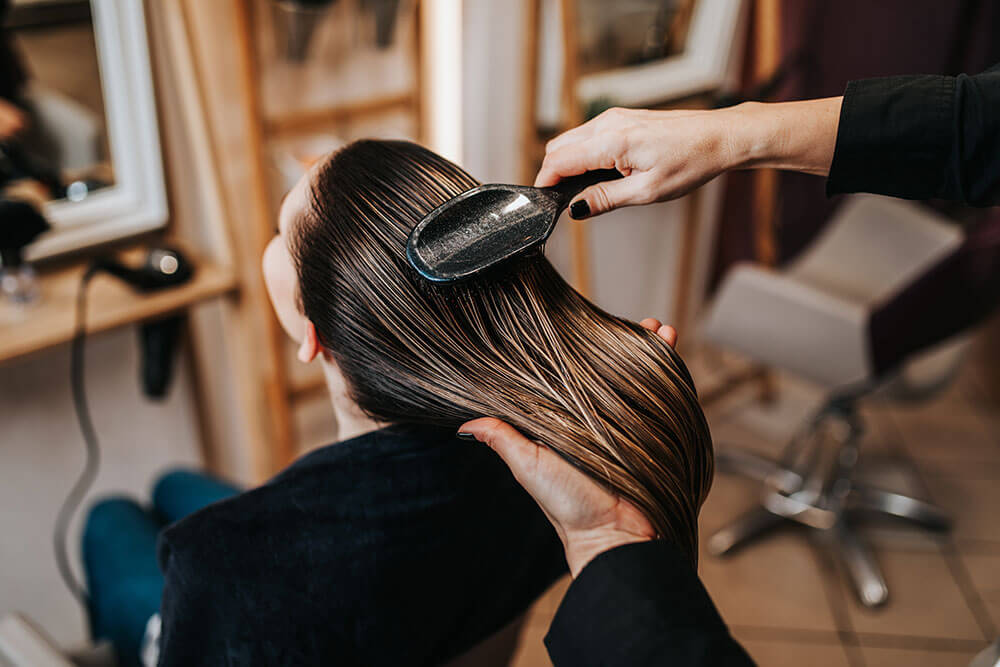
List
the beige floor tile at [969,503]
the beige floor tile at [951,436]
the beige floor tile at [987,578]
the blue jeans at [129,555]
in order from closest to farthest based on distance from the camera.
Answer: the blue jeans at [129,555]
the beige floor tile at [987,578]
the beige floor tile at [969,503]
the beige floor tile at [951,436]

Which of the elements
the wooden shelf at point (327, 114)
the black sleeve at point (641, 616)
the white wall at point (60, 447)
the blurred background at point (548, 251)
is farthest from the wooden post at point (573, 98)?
the black sleeve at point (641, 616)

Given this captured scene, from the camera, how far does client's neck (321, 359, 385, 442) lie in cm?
86

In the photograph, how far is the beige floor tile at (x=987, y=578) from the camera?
1.89m

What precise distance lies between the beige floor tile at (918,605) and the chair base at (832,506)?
0.16 feet

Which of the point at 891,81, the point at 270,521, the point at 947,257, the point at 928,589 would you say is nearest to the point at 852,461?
the point at 928,589

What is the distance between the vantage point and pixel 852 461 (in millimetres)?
2084

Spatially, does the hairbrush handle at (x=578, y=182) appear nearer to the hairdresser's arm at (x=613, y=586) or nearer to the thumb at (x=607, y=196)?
the thumb at (x=607, y=196)

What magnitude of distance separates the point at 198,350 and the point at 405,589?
109cm

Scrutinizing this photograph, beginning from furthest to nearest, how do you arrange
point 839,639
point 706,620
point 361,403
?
point 839,639 < point 361,403 < point 706,620

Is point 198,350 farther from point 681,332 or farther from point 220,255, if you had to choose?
point 681,332

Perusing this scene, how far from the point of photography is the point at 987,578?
1.99 meters

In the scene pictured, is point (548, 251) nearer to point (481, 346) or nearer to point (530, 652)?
point (530, 652)

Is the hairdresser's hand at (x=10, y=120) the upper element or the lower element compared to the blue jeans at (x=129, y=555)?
upper

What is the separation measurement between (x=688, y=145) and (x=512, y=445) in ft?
1.07
